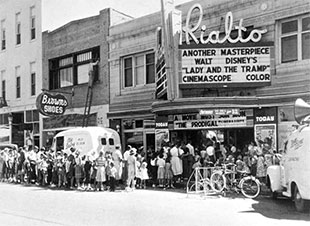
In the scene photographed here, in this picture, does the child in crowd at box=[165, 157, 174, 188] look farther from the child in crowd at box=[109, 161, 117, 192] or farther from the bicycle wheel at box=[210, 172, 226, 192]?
the bicycle wheel at box=[210, 172, 226, 192]

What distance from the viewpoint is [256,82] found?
17.2 m

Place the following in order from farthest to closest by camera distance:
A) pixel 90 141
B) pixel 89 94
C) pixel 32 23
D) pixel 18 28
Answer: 1. pixel 18 28
2. pixel 32 23
3. pixel 89 94
4. pixel 90 141

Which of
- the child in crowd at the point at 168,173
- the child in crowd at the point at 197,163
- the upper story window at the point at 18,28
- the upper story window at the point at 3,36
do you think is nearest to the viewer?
the child in crowd at the point at 197,163

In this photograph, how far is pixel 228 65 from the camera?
1717 cm

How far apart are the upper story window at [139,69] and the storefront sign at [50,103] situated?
349 cm

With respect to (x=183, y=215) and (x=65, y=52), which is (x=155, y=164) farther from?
(x=65, y=52)

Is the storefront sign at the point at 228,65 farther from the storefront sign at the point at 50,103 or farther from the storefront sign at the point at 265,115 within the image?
the storefront sign at the point at 50,103

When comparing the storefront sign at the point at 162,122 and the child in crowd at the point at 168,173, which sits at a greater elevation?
the storefront sign at the point at 162,122

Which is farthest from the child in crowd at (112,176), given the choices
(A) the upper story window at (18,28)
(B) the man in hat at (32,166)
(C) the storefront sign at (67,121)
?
(A) the upper story window at (18,28)

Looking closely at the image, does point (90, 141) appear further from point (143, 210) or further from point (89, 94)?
point (143, 210)

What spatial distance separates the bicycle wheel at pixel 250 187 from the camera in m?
14.0

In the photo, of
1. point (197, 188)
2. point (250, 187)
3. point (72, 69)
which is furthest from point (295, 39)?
point (72, 69)

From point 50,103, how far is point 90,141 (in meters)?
5.02

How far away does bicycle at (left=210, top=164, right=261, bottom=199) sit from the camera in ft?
46.2
